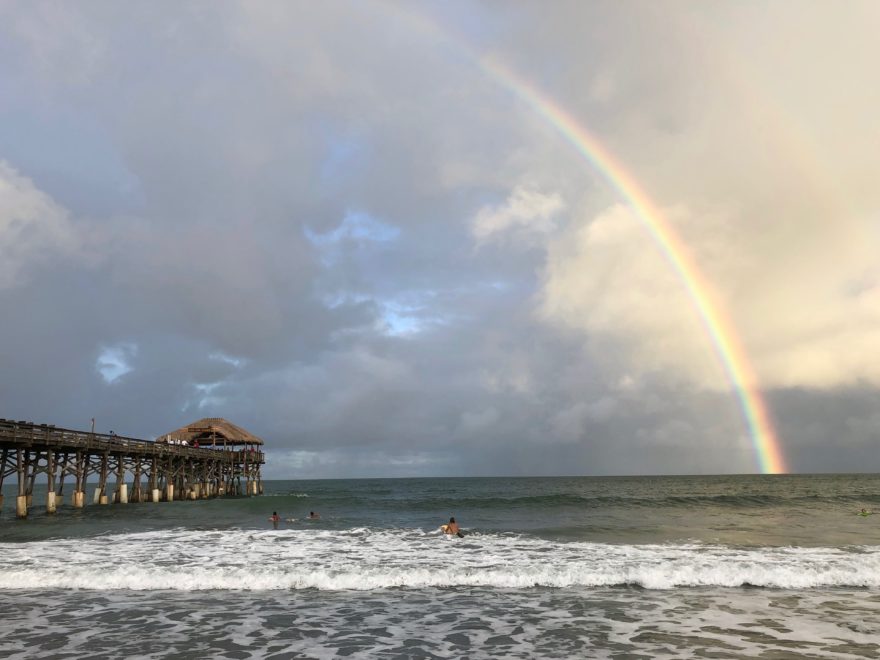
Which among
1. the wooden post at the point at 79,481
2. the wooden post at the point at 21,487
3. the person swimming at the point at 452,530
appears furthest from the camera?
the wooden post at the point at 79,481

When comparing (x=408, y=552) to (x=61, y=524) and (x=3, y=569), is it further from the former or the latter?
(x=61, y=524)

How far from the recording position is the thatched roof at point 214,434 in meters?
67.2

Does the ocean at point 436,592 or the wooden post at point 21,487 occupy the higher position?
the wooden post at point 21,487

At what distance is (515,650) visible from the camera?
10.6m

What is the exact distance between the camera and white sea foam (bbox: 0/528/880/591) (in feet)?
56.0

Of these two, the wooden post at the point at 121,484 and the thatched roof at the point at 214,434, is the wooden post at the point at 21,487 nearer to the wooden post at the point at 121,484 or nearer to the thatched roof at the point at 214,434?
the wooden post at the point at 121,484

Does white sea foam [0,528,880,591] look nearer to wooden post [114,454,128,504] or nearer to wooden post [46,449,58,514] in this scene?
wooden post [46,449,58,514]

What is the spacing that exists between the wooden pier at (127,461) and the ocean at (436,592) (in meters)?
5.13

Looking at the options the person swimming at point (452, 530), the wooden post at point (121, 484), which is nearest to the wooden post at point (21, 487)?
the wooden post at point (121, 484)

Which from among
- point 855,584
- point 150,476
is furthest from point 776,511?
point 150,476

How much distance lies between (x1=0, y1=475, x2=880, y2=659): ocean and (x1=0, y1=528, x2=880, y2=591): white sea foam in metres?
0.08

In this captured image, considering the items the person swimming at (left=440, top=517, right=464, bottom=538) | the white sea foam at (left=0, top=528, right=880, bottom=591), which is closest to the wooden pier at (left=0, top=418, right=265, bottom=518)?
the white sea foam at (left=0, top=528, right=880, bottom=591)

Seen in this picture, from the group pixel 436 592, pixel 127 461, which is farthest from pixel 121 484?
pixel 436 592

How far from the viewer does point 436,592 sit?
16.1 meters
